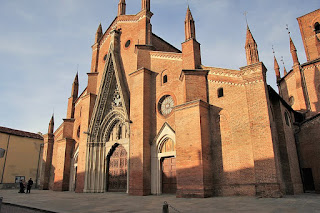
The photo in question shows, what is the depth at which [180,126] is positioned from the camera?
14844 mm

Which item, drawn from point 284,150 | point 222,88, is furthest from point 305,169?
point 222,88

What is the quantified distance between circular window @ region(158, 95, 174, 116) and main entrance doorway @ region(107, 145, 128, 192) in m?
4.78

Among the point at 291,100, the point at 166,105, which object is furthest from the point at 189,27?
the point at 291,100

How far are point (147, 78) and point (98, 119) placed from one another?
650cm

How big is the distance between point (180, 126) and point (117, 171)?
7.81 m

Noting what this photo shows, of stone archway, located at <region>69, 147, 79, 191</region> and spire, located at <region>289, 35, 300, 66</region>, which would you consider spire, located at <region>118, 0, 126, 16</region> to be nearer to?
stone archway, located at <region>69, 147, 79, 191</region>

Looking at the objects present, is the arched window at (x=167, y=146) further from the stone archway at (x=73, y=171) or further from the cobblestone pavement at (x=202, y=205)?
the stone archway at (x=73, y=171)

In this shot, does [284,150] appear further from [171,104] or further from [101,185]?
[101,185]

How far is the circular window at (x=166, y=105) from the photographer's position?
56.9 ft

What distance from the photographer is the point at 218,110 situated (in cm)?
1491

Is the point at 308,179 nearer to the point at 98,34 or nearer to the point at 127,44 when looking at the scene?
the point at 127,44

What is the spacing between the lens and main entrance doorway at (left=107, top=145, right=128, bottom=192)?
19.1 m

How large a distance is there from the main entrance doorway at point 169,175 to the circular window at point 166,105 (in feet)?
10.8

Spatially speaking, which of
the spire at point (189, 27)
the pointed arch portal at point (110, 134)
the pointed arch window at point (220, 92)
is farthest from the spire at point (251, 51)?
the pointed arch portal at point (110, 134)
